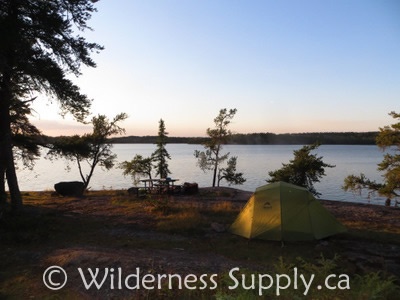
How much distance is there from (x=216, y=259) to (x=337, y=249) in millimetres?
4598

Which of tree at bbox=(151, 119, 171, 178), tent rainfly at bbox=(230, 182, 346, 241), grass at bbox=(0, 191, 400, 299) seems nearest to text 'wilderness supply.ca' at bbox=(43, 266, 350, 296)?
grass at bbox=(0, 191, 400, 299)

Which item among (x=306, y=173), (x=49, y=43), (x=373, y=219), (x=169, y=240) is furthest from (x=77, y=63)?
(x=306, y=173)

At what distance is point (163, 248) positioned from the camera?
417 inches

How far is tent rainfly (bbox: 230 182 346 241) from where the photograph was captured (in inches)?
469

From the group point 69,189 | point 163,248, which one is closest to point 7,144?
point 163,248

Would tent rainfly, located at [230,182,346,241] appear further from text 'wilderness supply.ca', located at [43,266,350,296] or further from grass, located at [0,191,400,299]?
text 'wilderness supply.ca', located at [43,266,350,296]

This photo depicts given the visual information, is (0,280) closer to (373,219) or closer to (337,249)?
(337,249)

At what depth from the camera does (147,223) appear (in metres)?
14.5

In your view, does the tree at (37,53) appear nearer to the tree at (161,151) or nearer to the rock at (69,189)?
the rock at (69,189)

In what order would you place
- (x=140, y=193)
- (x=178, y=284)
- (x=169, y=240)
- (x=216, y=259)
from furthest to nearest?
(x=140, y=193)
(x=169, y=240)
(x=216, y=259)
(x=178, y=284)
